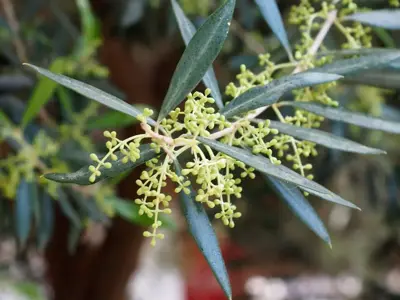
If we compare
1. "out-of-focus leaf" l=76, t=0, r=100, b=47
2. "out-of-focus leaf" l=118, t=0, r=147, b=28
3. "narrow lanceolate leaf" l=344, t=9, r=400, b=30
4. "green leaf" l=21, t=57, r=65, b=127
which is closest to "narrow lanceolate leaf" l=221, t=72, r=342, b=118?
"narrow lanceolate leaf" l=344, t=9, r=400, b=30

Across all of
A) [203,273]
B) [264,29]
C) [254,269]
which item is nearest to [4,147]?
[264,29]

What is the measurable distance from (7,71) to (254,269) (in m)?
1.26

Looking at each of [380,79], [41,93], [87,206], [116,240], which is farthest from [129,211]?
[116,240]

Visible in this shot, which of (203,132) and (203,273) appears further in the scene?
(203,273)

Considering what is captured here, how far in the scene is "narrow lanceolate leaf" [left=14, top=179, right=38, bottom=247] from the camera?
2.29 ft

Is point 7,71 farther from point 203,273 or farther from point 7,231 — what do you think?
point 203,273

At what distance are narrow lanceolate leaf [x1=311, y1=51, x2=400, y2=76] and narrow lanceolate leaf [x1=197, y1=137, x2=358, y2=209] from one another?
106 millimetres

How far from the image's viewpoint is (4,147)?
32.2 inches

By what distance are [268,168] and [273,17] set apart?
17cm

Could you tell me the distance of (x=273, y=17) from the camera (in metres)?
0.45

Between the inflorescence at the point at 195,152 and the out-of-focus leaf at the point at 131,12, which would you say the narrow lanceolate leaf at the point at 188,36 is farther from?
the out-of-focus leaf at the point at 131,12

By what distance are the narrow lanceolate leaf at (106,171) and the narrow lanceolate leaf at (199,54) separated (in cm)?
2

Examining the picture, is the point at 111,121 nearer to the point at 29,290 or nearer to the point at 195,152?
the point at 195,152

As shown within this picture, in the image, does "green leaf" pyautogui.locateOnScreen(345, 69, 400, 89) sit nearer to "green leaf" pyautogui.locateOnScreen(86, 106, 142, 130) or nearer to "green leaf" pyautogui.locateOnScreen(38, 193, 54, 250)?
"green leaf" pyautogui.locateOnScreen(86, 106, 142, 130)
